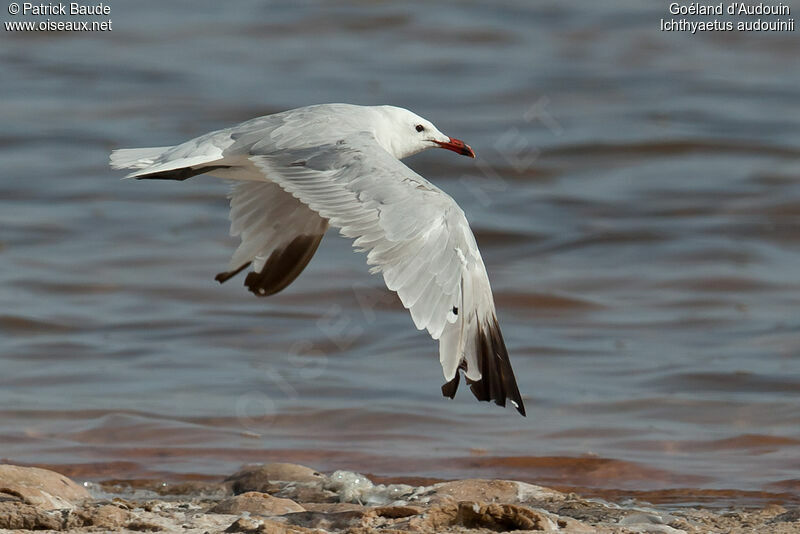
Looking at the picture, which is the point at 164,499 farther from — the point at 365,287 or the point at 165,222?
the point at 165,222

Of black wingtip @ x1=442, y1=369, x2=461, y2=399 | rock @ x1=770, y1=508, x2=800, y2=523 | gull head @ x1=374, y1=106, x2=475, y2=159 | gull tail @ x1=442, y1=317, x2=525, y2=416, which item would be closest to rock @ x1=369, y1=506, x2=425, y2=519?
black wingtip @ x1=442, y1=369, x2=461, y2=399

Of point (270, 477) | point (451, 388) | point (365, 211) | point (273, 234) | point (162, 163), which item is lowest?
point (270, 477)

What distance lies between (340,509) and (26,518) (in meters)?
1.04


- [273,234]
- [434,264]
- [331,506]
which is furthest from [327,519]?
[273,234]

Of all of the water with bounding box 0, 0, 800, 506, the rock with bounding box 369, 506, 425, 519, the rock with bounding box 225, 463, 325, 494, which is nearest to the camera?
the rock with bounding box 369, 506, 425, 519

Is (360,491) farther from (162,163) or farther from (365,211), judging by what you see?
(162,163)

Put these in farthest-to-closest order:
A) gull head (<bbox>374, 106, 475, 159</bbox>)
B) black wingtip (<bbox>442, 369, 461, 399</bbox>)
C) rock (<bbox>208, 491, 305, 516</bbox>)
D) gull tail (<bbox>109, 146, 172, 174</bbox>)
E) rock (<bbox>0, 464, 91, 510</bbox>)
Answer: gull head (<bbox>374, 106, 475, 159</bbox>)
gull tail (<bbox>109, 146, 172, 174</bbox>)
black wingtip (<bbox>442, 369, 461, 399</bbox>)
rock (<bbox>208, 491, 305, 516</bbox>)
rock (<bbox>0, 464, 91, 510</bbox>)

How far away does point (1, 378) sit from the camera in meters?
7.12

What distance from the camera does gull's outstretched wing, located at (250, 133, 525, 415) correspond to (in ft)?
14.6

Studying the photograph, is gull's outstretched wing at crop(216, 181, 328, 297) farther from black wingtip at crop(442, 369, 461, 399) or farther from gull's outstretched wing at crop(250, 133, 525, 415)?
black wingtip at crop(442, 369, 461, 399)

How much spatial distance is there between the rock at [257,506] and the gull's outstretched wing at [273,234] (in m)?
1.65

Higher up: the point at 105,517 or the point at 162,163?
the point at 162,163

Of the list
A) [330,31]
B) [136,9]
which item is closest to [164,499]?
[330,31]

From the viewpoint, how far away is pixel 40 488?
4.32 m
